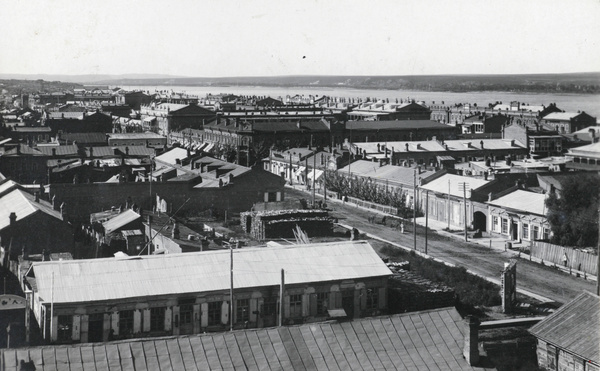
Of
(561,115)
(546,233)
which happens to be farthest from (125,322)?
(561,115)

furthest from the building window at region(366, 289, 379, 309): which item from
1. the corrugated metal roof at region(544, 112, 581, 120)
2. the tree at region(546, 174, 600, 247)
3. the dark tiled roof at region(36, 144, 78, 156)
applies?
the corrugated metal roof at region(544, 112, 581, 120)

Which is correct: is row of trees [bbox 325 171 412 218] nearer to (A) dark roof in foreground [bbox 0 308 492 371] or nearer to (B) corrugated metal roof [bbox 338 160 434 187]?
(B) corrugated metal roof [bbox 338 160 434 187]

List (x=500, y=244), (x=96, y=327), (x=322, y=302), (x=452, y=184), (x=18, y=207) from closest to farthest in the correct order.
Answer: (x=96, y=327), (x=322, y=302), (x=18, y=207), (x=500, y=244), (x=452, y=184)

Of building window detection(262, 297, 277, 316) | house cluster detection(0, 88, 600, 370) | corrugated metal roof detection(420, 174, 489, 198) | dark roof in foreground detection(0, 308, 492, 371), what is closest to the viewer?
dark roof in foreground detection(0, 308, 492, 371)

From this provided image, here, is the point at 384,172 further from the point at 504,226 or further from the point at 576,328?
the point at 576,328

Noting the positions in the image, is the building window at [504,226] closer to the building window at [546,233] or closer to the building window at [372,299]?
the building window at [546,233]
